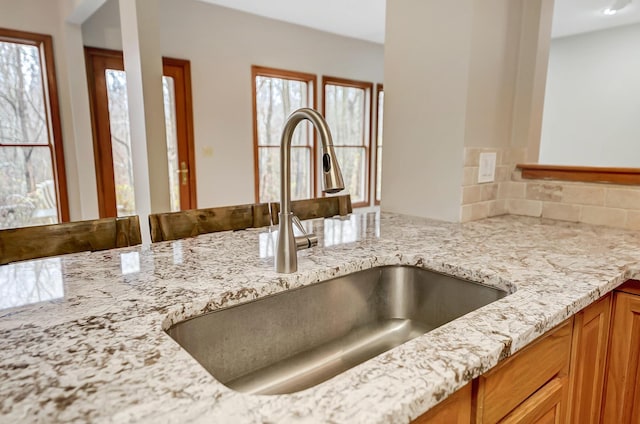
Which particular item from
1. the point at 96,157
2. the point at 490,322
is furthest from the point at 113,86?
the point at 490,322

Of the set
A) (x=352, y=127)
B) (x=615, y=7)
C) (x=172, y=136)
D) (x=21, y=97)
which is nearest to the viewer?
(x=21, y=97)

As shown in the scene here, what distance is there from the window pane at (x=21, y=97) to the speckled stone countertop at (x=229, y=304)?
2.82 m

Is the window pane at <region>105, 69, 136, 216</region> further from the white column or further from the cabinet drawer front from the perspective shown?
the cabinet drawer front

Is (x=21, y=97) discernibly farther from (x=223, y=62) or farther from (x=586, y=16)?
(x=586, y=16)

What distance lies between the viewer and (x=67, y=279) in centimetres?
90

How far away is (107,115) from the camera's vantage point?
3504 millimetres

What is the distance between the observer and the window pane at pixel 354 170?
5434 millimetres

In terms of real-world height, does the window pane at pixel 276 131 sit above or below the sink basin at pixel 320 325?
above

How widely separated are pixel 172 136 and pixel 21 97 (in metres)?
1.19

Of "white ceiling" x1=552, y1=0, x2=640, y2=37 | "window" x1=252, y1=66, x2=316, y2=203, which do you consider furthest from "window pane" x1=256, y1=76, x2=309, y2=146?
"white ceiling" x1=552, y1=0, x2=640, y2=37

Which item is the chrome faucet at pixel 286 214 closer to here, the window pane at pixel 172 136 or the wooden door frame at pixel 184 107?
the window pane at pixel 172 136

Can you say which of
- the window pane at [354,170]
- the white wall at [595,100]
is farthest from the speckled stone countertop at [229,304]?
the window pane at [354,170]

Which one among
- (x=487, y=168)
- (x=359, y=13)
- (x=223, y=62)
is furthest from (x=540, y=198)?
(x=223, y=62)

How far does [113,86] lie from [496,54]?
3246mm
